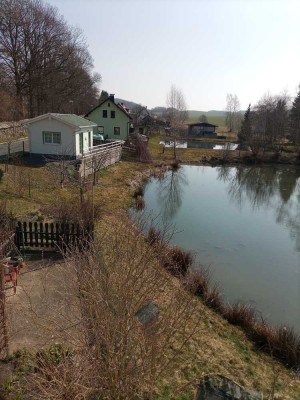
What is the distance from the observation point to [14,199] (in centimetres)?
1753

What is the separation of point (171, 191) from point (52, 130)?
1088 cm

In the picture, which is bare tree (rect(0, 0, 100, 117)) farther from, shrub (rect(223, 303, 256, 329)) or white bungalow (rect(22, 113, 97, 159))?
shrub (rect(223, 303, 256, 329))

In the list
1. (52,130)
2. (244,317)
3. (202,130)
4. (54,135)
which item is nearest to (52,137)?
(54,135)

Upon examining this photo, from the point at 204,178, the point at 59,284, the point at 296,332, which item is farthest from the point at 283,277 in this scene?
the point at 204,178

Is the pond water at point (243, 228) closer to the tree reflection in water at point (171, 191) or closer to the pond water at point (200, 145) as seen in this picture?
the tree reflection in water at point (171, 191)

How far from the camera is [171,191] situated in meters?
29.0

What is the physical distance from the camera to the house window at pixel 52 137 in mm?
26344

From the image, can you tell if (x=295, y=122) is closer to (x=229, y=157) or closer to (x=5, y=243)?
(x=229, y=157)

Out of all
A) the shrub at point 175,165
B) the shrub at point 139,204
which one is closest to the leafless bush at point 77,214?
the shrub at point 139,204

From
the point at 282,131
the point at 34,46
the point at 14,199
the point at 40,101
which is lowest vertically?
the point at 14,199

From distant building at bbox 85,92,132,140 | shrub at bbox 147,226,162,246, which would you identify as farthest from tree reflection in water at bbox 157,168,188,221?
distant building at bbox 85,92,132,140

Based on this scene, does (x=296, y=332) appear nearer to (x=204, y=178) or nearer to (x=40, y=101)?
(x=204, y=178)

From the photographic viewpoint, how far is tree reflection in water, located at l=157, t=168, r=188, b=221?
23.3 meters

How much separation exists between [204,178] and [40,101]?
94.6 ft
